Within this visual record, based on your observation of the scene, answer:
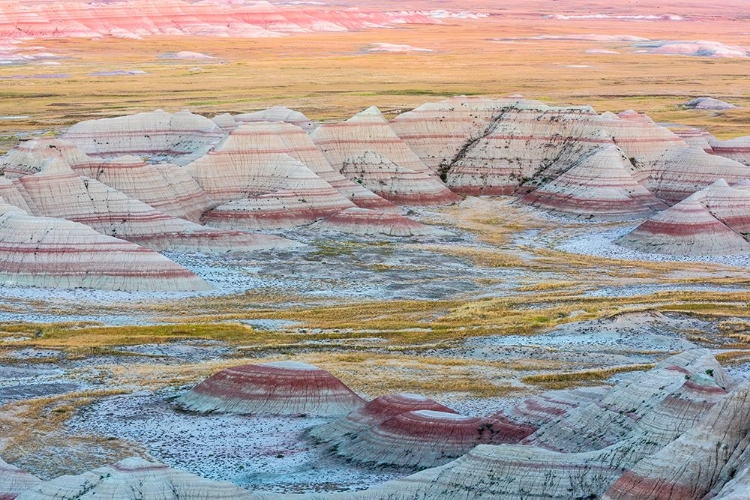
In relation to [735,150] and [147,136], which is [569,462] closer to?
[735,150]

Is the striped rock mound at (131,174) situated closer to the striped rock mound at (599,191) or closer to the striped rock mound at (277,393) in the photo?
the striped rock mound at (599,191)

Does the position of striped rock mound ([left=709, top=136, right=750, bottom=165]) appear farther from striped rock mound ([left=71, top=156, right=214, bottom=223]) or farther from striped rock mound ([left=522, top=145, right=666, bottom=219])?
striped rock mound ([left=71, top=156, right=214, bottom=223])

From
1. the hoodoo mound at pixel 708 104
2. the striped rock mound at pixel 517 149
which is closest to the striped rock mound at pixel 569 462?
the striped rock mound at pixel 517 149

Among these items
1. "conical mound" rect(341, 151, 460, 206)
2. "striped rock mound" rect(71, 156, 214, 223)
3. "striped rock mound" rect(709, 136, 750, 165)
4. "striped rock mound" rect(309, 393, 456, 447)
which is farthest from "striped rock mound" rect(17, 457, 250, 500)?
"striped rock mound" rect(709, 136, 750, 165)

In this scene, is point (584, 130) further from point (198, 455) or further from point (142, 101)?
point (142, 101)

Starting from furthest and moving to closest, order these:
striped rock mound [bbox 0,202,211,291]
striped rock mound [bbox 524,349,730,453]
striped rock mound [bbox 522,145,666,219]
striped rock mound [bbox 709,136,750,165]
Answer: striped rock mound [bbox 709,136,750,165]
striped rock mound [bbox 522,145,666,219]
striped rock mound [bbox 0,202,211,291]
striped rock mound [bbox 524,349,730,453]

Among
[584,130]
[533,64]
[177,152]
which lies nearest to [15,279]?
[177,152]
